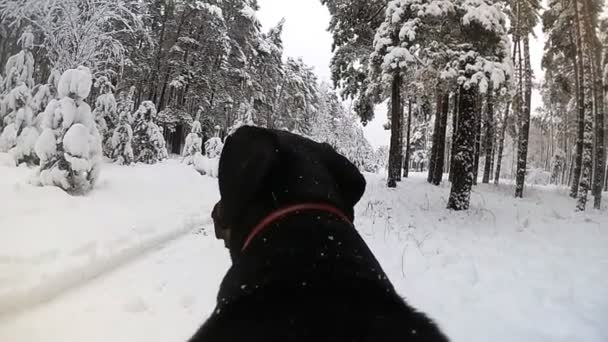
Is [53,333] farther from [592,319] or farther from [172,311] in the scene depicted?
[592,319]

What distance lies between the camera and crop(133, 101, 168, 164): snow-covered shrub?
492 inches

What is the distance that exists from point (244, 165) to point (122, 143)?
37.2 ft

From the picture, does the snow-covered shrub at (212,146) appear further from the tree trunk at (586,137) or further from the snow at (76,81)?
the tree trunk at (586,137)

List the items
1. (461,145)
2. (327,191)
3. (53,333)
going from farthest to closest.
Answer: (461,145) < (53,333) < (327,191)

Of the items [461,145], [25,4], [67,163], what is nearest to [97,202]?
[67,163]

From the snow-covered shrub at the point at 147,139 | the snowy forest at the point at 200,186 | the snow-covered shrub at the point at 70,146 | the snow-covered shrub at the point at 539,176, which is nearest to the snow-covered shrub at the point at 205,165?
the snow-covered shrub at the point at 147,139

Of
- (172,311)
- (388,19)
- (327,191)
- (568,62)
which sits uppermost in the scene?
(568,62)

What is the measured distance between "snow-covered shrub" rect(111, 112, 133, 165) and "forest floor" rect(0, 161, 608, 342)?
4.97m

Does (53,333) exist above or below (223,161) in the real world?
below

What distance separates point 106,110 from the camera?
9.16 metres

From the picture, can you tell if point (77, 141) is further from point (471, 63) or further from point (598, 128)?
point (598, 128)

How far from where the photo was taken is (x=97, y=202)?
16.0ft

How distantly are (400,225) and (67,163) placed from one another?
5.34 metres

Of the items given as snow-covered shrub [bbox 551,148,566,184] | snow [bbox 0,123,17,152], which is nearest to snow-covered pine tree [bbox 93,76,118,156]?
snow [bbox 0,123,17,152]
